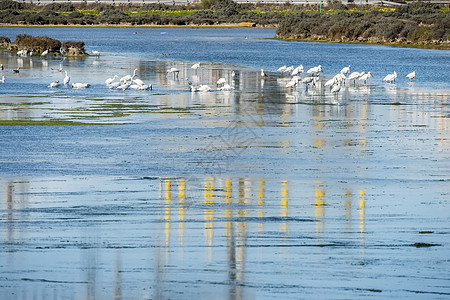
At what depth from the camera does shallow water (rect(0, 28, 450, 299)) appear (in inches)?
335

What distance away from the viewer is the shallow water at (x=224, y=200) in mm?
8500

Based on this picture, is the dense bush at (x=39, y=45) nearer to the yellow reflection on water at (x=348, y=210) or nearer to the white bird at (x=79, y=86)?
the white bird at (x=79, y=86)

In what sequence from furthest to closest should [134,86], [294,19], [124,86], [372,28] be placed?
1. [294,19]
2. [372,28]
3. [134,86]
4. [124,86]

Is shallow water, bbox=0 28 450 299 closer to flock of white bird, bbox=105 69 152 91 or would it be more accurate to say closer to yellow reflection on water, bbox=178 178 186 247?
yellow reflection on water, bbox=178 178 186 247

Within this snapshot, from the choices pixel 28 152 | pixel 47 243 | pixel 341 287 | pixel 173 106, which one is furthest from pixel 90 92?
pixel 341 287

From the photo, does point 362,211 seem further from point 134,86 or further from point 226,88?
point 134,86

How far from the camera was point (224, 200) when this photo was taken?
474 inches

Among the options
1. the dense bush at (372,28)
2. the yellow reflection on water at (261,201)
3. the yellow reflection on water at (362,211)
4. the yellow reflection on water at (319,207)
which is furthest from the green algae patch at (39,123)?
the dense bush at (372,28)

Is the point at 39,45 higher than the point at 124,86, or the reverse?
the point at 39,45

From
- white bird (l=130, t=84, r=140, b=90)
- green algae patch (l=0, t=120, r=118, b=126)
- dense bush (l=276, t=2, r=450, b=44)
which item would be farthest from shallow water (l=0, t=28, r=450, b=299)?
dense bush (l=276, t=2, r=450, b=44)

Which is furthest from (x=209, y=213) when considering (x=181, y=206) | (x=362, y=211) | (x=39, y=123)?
(x=39, y=123)

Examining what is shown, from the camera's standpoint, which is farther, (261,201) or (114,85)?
(114,85)

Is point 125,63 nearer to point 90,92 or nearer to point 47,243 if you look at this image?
point 90,92

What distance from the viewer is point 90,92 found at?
28297 millimetres
